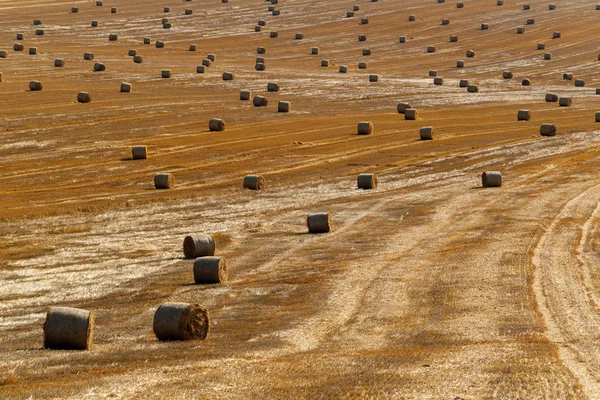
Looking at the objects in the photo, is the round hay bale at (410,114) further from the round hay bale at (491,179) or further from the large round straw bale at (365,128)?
the round hay bale at (491,179)

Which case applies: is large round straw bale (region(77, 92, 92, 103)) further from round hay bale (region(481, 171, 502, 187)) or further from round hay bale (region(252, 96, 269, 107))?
round hay bale (region(481, 171, 502, 187))

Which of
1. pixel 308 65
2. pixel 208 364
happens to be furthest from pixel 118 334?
pixel 308 65

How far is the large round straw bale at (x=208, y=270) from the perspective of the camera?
70.3 ft

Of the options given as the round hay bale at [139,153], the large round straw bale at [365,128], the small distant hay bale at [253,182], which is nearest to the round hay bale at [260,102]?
the large round straw bale at [365,128]

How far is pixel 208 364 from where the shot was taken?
15477mm

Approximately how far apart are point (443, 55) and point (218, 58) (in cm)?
1392

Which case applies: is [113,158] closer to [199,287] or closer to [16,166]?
[16,166]

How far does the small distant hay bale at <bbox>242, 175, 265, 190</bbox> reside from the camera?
33750mm

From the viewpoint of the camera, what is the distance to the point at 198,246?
2403 centimetres

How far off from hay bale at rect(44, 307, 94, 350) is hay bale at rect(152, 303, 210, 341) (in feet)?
3.26

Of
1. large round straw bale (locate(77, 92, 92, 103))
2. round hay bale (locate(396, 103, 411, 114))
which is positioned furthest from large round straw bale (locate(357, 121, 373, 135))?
large round straw bale (locate(77, 92, 92, 103))

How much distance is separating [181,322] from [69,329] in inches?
60.8

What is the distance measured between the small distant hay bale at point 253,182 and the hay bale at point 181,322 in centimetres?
1673

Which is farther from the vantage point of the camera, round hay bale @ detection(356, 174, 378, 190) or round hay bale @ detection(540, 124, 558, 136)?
round hay bale @ detection(540, 124, 558, 136)
